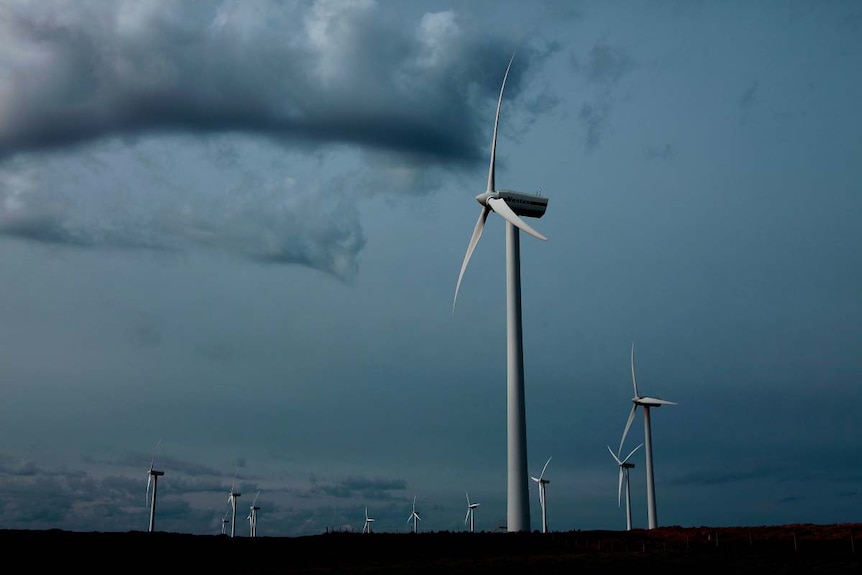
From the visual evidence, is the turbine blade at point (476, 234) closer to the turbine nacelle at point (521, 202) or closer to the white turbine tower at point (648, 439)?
the turbine nacelle at point (521, 202)

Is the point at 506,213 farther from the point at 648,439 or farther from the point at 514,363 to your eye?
the point at 648,439

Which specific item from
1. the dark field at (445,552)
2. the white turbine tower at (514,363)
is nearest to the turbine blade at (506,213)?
the white turbine tower at (514,363)

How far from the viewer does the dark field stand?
71.5 meters

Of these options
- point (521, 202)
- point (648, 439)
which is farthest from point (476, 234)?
point (648, 439)

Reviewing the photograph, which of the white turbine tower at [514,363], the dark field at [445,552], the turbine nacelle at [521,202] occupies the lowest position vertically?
the dark field at [445,552]

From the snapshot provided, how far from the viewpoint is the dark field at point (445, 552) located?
235 feet

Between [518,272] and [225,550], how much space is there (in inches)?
1477

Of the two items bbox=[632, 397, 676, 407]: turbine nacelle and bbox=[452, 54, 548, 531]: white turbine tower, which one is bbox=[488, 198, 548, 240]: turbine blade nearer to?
bbox=[452, 54, 548, 531]: white turbine tower

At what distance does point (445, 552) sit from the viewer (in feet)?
271

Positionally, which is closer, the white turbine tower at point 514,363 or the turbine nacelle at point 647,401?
the white turbine tower at point 514,363

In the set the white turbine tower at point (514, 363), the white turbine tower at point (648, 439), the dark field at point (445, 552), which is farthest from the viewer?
the white turbine tower at point (648, 439)

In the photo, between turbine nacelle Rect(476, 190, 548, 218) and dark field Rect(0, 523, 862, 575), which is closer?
dark field Rect(0, 523, 862, 575)

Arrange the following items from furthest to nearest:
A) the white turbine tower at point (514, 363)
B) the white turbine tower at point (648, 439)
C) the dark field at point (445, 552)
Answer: the white turbine tower at point (648, 439)
the white turbine tower at point (514, 363)
the dark field at point (445, 552)

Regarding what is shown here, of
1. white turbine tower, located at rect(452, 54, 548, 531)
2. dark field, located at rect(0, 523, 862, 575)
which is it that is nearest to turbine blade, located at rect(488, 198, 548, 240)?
white turbine tower, located at rect(452, 54, 548, 531)
